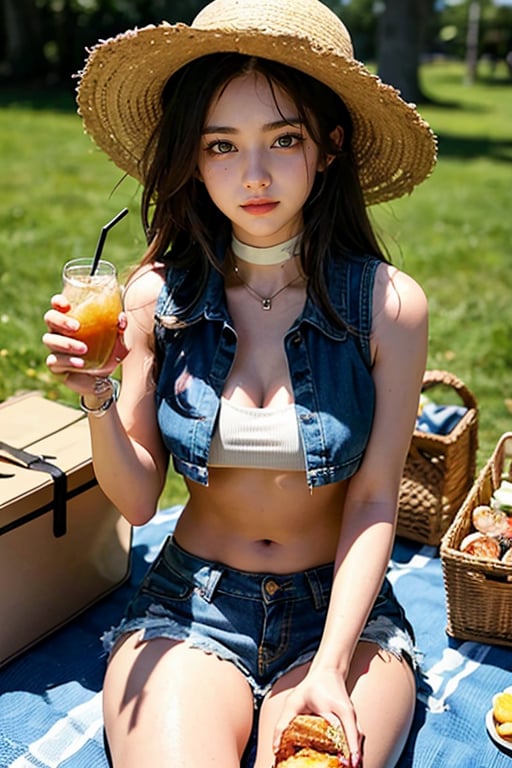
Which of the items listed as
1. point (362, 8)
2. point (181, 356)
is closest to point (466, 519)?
point (181, 356)

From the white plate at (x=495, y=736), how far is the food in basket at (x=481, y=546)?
0.49 meters

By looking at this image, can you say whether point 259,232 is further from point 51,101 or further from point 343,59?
point 51,101

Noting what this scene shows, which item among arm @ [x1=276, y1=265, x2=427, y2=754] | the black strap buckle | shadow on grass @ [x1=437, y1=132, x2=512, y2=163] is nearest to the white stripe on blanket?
the black strap buckle

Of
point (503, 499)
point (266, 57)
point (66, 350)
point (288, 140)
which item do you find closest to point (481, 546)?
point (503, 499)

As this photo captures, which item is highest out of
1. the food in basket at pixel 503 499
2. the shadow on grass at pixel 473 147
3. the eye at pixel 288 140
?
the eye at pixel 288 140

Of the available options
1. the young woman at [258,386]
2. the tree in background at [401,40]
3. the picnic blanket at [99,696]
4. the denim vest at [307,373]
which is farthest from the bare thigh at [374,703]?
the tree in background at [401,40]

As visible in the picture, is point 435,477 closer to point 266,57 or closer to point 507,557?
point 507,557

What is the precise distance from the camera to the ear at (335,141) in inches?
101

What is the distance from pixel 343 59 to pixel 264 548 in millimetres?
1267

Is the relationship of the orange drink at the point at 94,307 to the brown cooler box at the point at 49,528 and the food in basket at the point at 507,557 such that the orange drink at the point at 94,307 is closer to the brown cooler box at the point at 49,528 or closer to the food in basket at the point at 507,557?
the brown cooler box at the point at 49,528

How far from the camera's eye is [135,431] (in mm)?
2602

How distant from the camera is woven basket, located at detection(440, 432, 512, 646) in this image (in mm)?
2895

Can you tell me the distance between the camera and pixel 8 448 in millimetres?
2924

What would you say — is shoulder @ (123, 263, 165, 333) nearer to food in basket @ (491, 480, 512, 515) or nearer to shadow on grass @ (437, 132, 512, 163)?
food in basket @ (491, 480, 512, 515)
